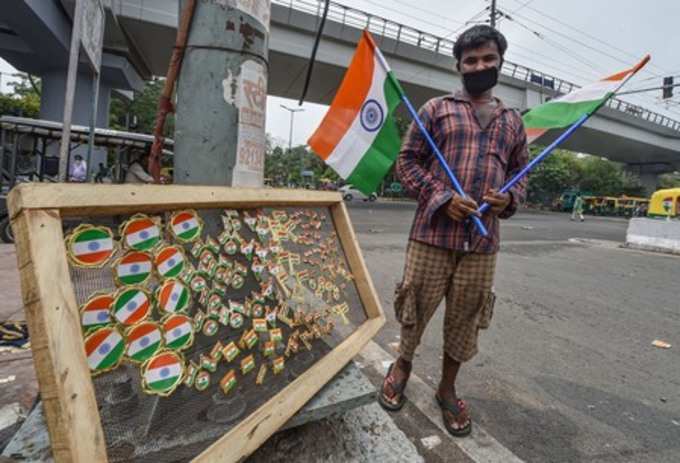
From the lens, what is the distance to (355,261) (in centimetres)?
209

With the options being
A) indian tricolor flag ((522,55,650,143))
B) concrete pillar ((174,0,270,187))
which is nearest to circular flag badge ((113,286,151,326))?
concrete pillar ((174,0,270,187))

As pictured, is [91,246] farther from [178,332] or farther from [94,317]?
[178,332]

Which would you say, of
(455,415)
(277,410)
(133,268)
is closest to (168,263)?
(133,268)

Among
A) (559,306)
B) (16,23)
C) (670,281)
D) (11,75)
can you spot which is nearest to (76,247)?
(559,306)

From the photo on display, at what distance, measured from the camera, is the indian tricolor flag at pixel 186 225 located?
4.00 feet

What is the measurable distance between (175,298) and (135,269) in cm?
15

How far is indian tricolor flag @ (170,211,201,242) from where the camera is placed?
4.00ft

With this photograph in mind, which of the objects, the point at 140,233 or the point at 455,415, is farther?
the point at 455,415

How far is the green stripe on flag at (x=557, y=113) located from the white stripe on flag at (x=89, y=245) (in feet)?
8.07

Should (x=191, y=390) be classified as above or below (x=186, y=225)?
below

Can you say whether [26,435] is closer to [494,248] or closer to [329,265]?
[329,265]

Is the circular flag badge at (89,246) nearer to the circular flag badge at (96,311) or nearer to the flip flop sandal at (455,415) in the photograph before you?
the circular flag badge at (96,311)

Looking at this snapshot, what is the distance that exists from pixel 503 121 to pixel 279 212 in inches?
49.7

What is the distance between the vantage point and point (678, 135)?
100ft
